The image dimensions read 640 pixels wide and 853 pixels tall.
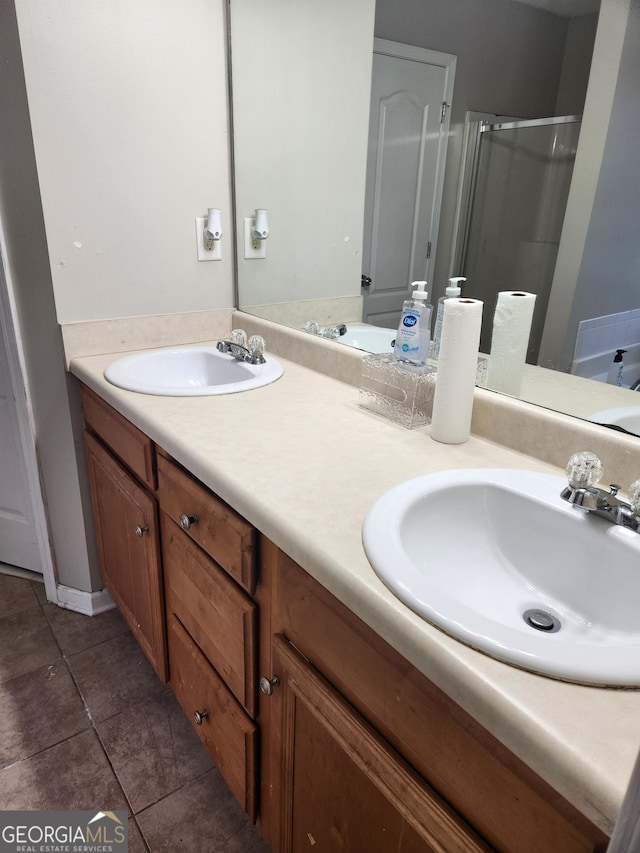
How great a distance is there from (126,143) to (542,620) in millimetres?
1487

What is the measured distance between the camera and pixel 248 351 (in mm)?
1531

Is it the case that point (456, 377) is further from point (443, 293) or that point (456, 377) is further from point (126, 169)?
point (126, 169)

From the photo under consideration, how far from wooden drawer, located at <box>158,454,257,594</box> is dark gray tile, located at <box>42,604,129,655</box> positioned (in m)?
0.82

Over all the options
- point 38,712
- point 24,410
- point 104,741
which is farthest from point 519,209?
point 38,712

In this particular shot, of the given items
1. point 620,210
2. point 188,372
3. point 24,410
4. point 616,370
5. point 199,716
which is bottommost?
point 199,716

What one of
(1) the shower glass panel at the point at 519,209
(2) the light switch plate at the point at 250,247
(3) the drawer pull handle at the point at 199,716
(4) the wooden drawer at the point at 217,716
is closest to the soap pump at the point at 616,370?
(1) the shower glass panel at the point at 519,209

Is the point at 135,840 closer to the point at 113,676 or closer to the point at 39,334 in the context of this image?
the point at 113,676

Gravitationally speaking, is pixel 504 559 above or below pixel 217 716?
above

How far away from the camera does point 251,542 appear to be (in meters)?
0.87

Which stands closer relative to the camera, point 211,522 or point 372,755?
point 372,755

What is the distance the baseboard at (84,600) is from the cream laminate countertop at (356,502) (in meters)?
0.77

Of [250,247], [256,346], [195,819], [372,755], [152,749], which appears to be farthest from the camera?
[250,247]

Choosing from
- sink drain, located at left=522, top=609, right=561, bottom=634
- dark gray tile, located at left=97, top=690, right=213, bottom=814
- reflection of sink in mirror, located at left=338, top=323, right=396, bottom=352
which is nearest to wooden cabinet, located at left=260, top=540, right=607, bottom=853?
sink drain, located at left=522, top=609, right=561, bottom=634

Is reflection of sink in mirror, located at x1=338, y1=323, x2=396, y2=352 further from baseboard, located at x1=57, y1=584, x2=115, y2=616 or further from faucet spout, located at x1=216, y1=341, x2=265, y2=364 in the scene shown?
baseboard, located at x1=57, y1=584, x2=115, y2=616
